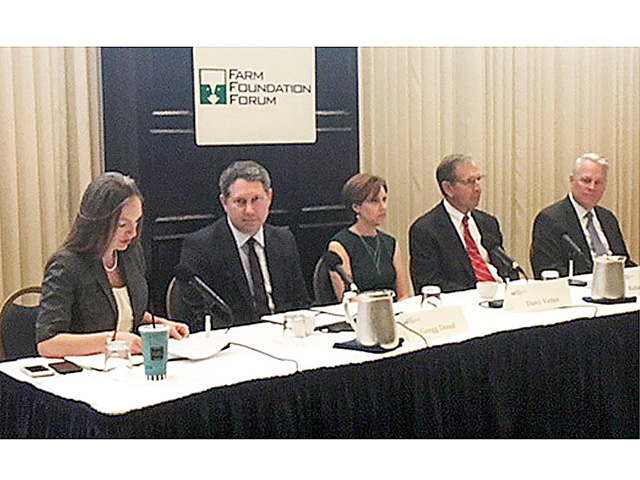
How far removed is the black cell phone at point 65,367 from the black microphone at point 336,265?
130 cm

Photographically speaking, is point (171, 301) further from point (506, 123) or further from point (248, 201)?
point (506, 123)

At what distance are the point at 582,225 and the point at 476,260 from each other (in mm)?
554

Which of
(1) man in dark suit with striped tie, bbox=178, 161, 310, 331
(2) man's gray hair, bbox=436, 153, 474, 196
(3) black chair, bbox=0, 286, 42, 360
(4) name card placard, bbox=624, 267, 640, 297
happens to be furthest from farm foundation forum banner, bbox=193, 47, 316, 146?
(4) name card placard, bbox=624, 267, 640, 297

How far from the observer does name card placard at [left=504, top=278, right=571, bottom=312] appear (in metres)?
4.10

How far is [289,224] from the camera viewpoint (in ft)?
14.1

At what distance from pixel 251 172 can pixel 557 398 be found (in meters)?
1.37

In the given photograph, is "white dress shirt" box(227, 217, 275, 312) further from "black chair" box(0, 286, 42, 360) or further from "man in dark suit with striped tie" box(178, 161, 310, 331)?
"black chair" box(0, 286, 42, 360)

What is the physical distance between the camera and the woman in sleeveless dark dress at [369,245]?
14.3 feet

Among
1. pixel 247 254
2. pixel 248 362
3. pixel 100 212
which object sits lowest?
pixel 248 362

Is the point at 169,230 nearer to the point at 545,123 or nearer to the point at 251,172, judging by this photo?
the point at 251,172

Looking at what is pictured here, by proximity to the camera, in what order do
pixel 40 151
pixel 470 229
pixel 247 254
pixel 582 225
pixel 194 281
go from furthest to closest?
pixel 582 225 → pixel 470 229 → pixel 247 254 → pixel 194 281 → pixel 40 151

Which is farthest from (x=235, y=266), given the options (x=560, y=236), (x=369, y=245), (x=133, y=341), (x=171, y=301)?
(x=560, y=236)

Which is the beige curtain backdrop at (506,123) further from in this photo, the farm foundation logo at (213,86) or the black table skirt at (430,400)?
the black table skirt at (430,400)

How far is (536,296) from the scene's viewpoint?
411 centimetres
